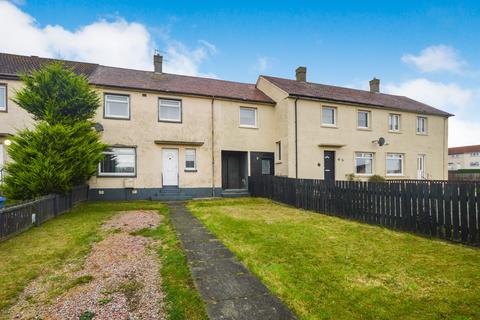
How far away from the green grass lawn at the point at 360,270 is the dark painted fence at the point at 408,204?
499 millimetres

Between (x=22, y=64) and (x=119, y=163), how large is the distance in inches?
379

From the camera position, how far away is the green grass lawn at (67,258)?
11.0 feet

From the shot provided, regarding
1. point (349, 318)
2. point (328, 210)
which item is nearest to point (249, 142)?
point (328, 210)

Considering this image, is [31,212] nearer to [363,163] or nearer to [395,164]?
[363,163]

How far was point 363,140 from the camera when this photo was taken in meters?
19.5

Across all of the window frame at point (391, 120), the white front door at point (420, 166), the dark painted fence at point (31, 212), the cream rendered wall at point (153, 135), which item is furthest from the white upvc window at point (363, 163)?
the dark painted fence at point (31, 212)

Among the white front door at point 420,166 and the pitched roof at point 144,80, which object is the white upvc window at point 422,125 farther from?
the pitched roof at point 144,80

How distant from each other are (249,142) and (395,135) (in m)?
12.5

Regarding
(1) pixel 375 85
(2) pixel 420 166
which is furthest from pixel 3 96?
(2) pixel 420 166

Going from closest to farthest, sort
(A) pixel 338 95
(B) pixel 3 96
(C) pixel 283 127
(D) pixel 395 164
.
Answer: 1. (B) pixel 3 96
2. (C) pixel 283 127
3. (A) pixel 338 95
4. (D) pixel 395 164

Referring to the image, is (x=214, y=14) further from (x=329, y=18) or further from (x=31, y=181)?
(x=31, y=181)

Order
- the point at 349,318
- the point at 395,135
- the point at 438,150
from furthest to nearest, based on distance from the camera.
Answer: the point at 438,150 < the point at 395,135 < the point at 349,318

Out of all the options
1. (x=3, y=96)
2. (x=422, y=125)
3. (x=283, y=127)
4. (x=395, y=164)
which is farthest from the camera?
(x=422, y=125)

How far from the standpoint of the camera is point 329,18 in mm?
18578
